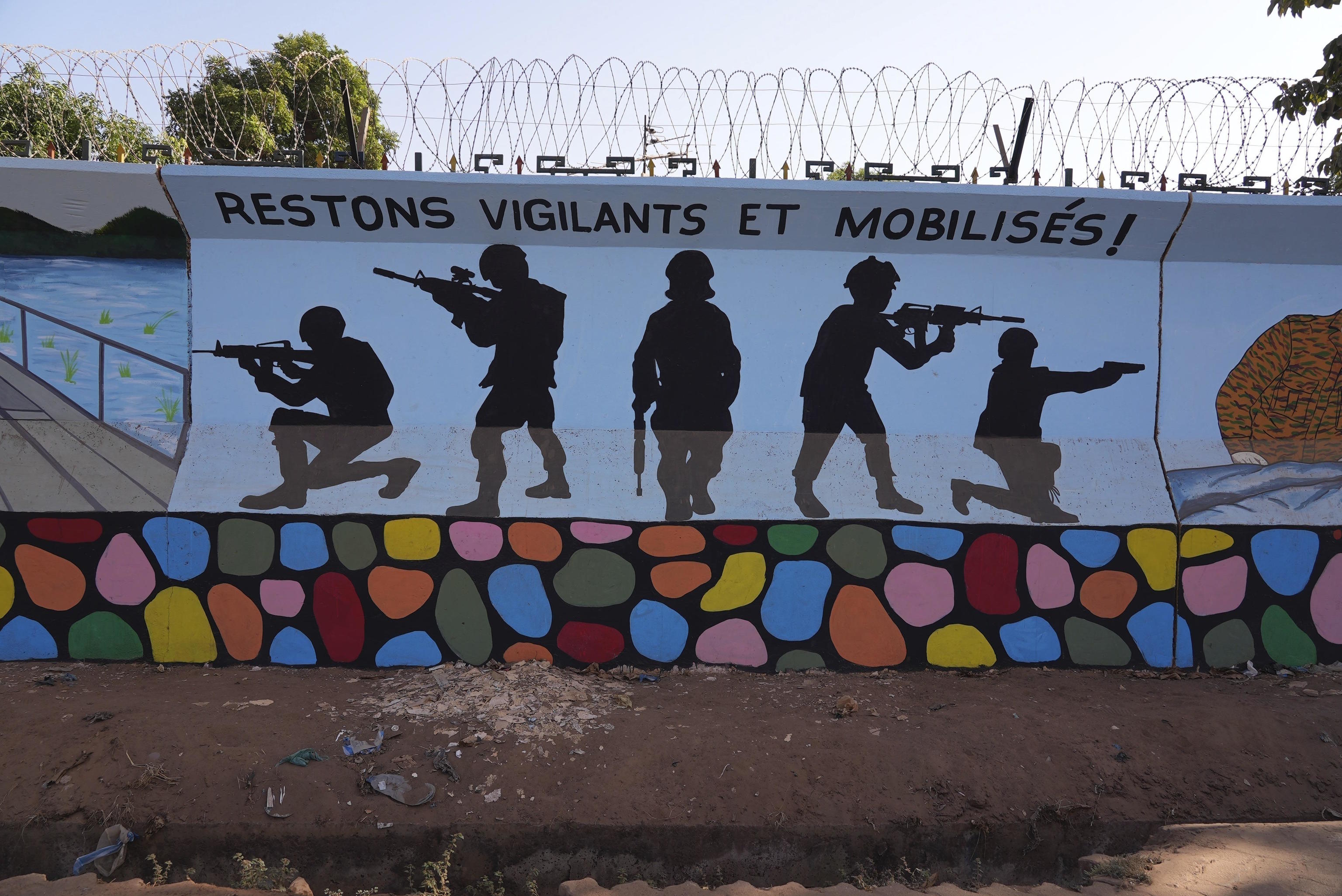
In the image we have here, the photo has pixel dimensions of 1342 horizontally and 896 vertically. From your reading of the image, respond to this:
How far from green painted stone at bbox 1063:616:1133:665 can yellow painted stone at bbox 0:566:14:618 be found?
7812mm

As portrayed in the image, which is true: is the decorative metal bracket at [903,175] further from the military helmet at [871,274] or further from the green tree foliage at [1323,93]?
the green tree foliage at [1323,93]

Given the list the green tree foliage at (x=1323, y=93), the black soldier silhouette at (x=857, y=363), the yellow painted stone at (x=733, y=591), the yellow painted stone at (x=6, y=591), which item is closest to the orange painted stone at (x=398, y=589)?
the yellow painted stone at (x=733, y=591)

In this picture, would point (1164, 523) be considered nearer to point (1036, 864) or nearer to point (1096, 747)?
point (1096, 747)

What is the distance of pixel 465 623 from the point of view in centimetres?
585

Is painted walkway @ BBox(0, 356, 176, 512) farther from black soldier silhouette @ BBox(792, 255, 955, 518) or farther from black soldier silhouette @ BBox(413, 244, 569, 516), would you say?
black soldier silhouette @ BBox(792, 255, 955, 518)

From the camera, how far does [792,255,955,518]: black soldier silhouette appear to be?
243 inches

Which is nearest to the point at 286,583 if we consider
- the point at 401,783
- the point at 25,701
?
the point at 25,701

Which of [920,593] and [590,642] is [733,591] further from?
[920,593]

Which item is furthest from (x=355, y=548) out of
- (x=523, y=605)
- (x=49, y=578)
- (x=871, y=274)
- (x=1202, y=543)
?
(x=1202, y=543)

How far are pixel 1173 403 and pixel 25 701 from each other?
844 centimetres

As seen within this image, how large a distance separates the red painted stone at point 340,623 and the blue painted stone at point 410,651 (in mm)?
182

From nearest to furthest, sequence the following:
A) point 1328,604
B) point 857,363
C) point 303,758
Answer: point 303,758, point 1328,604, point 857,363

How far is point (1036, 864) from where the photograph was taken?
15.3 feet

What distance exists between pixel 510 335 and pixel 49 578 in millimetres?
3809
